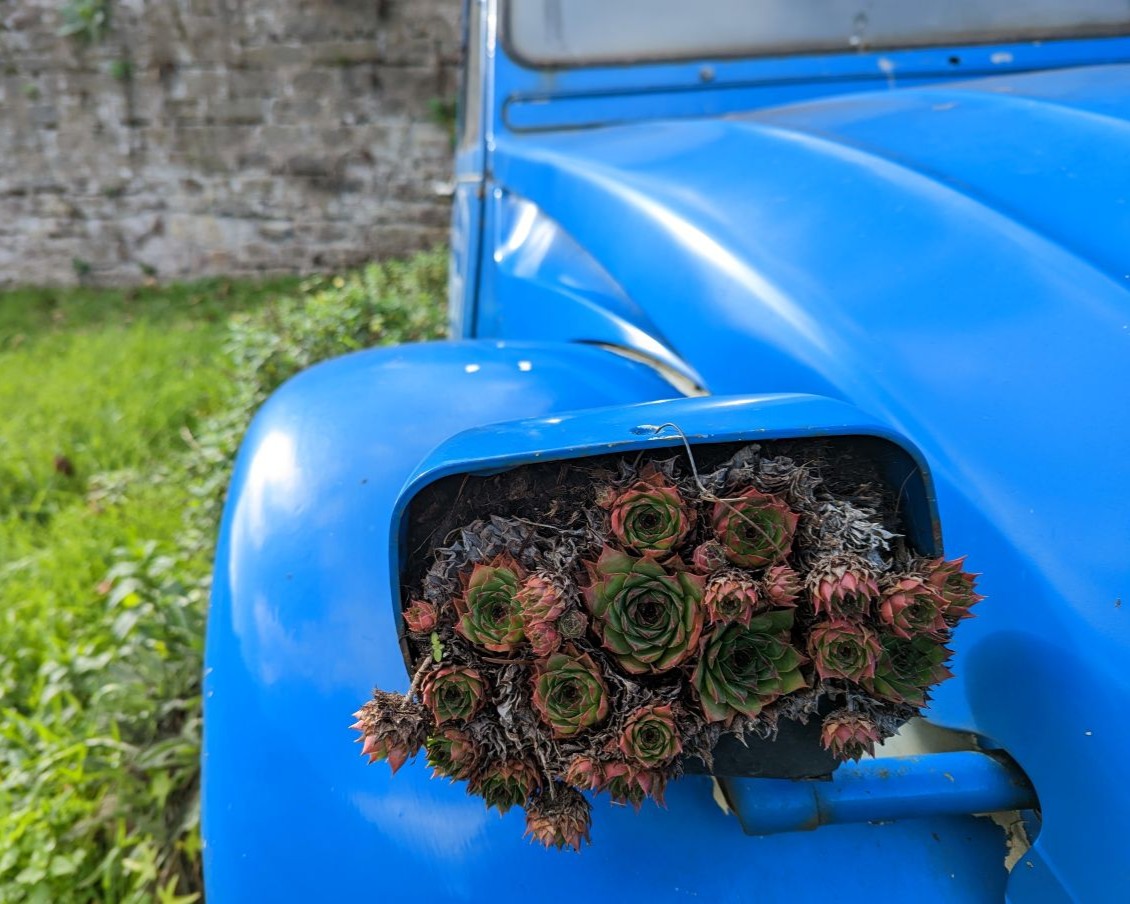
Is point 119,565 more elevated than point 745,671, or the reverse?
point 745,671

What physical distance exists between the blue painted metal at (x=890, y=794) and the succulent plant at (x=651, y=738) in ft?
0.39

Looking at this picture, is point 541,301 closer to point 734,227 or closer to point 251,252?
point 734,227

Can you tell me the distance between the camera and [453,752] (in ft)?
1.96

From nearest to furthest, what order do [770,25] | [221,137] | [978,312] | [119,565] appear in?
[978,312] → [770,25] → [119,565] → [221,137]

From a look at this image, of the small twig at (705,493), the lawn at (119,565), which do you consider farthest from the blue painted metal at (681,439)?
the lawn at (119,565)

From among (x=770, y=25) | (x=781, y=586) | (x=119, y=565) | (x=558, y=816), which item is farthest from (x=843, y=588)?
(x=119, y=565)

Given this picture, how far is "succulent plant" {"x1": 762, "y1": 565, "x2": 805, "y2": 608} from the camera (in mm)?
569

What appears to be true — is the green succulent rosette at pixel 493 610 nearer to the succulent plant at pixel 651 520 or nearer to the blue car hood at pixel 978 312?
the succulent plant at pixel 651 520

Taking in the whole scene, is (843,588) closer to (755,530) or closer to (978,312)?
(755,530)

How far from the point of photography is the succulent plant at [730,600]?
21.9 inches

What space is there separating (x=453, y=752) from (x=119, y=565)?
1814 mm

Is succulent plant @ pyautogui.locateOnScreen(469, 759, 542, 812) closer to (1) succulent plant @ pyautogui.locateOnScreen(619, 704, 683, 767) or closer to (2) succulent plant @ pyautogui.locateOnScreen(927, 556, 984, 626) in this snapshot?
(1) succulent plant @ pyautogui.locateOnScreen(619, 704, 683, 767)

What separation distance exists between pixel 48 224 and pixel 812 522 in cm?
661

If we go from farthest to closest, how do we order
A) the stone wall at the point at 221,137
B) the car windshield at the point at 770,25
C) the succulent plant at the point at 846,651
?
the stone wall at the point at 221,137
the car windshield at the point at 770,25
the succulent plant at the point at 846,651
